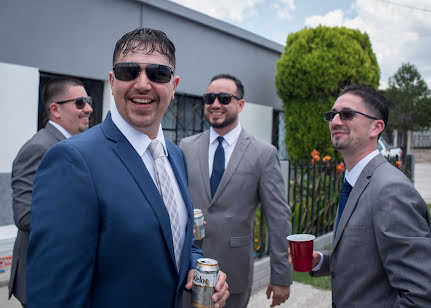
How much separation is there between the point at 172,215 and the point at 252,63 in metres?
11.0

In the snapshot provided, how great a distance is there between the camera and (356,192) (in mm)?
2072

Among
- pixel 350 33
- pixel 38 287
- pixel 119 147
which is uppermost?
pixel 350 33

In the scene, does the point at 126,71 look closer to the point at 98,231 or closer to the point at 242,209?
the point at 98,231

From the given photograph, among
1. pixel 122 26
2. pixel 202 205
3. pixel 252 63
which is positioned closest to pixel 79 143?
pixel 202 205

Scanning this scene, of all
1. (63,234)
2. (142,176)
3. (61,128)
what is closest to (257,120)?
(61,128)

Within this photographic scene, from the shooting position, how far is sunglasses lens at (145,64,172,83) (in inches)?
63.4

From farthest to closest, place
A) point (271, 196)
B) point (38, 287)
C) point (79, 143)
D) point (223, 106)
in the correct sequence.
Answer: point (223, 106) < point (271, 196) < point (79, 143) < point (38, 287)

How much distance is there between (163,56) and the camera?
5.45 feet

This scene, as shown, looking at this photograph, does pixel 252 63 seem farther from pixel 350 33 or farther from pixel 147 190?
pixel 147 190

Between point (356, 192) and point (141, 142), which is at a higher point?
point (141, 142)

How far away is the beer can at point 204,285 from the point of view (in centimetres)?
163

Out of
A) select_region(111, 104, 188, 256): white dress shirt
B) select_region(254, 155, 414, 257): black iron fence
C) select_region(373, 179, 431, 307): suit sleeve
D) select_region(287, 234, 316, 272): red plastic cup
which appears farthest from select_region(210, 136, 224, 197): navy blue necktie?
select_region(254, 155, 414, 257): black iron fence

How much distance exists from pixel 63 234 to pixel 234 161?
204 cm

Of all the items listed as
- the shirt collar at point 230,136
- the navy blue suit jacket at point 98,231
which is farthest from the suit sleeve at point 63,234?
the shirt collar at point 230,136
